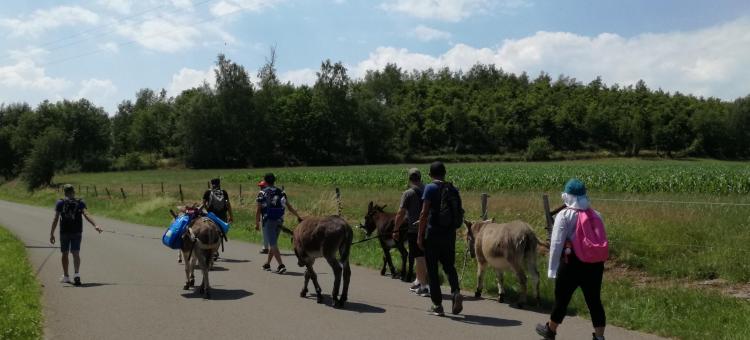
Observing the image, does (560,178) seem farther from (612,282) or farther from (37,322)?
(37,322)

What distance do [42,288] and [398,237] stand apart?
637cm

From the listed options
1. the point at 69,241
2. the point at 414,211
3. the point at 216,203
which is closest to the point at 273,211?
the point at 216,203

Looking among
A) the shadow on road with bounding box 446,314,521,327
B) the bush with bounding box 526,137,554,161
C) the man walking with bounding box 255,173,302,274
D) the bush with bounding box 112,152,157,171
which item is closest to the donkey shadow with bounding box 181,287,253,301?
the man walking with bounding box 255,173,302,274

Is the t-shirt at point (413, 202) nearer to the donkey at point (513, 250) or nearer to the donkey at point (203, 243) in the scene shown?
the donkey at point (513, 250)

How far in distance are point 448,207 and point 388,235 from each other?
4203 millimetres

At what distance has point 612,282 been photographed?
416 inches

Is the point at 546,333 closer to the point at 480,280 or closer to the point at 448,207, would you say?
the point at 448,207

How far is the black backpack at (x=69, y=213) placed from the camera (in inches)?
443

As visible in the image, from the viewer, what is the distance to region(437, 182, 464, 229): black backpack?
8031 mm

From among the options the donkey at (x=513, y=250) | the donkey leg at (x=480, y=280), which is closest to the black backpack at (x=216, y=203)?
the donkey leg at (x=480, y=280)

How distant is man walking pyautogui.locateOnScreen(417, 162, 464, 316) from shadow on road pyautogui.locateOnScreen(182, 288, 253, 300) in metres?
3.36

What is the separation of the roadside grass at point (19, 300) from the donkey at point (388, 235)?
5963 millimetres

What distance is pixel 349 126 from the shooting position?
10325 centimetres

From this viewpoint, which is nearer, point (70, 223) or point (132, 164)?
point (70, 223)
